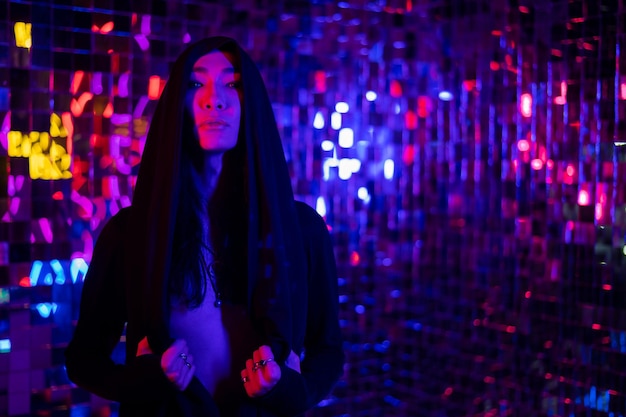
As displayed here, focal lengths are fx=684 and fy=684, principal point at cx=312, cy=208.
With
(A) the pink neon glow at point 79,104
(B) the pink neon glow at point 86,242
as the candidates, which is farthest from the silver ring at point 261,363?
(A) the pink neon glow at point 79,104

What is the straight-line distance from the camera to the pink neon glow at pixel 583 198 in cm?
221

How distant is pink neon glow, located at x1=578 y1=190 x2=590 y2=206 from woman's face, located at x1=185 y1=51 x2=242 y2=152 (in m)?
1.32

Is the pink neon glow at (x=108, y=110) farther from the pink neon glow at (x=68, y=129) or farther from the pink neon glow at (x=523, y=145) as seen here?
the pink neon glow at (x=523, y=145)

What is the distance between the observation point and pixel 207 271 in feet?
4.51

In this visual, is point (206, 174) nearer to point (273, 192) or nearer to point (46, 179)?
point (273, 192)

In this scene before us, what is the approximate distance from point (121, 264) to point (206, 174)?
0.83 feet

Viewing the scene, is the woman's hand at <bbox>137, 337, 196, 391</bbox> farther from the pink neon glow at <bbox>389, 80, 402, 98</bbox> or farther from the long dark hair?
the pink neon glow at <bbox>389, 80, 402, 98</bbox>

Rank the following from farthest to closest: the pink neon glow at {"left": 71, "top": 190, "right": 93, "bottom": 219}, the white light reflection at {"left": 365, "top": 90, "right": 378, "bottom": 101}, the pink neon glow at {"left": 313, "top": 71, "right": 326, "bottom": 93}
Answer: the white light reflection at {"left": 365, "top": 90, "right": 378, "bottom": 101} < the pink neon glow at {"left": 313, "top": 71, "right": 326, "bottom": 93} < the pink neon glow at {"left": 71, "top": 190, "right": 93, "bottom": 219}

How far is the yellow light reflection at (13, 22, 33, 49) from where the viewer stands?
2020 mm

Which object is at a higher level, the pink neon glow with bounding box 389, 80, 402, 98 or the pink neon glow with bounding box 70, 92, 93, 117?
the pink neon glow with bounding box 389, 80, 402, 98

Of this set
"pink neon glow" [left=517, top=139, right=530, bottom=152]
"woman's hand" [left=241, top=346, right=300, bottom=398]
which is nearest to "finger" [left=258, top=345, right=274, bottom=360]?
"woman's hand" [left=241, top=346, right=300, bottom=398]

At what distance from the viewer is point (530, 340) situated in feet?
7.89

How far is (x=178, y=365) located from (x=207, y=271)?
225 mm

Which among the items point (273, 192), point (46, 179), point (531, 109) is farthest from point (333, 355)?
point (531, 109)
